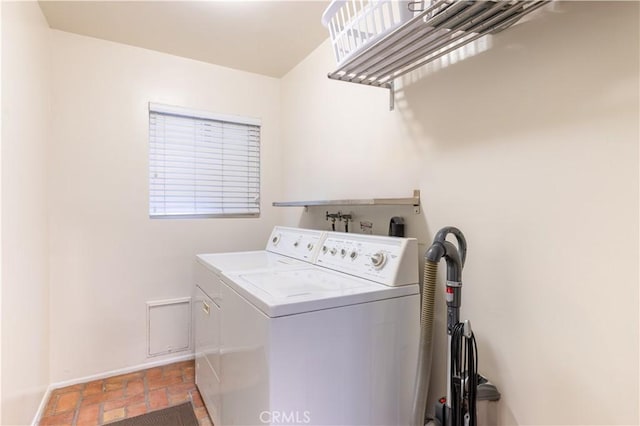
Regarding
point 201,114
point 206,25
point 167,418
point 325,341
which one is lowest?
point 167,418

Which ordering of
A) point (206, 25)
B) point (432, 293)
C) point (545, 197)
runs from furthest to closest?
point (206, 25)
point (432, 293)
point (545, 197)

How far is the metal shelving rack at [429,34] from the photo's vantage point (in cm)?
95

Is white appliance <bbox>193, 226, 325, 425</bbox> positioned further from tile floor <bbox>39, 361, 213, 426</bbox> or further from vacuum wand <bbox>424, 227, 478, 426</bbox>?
vacuum wand <bbox>424, 227, 478, 426</bbox>

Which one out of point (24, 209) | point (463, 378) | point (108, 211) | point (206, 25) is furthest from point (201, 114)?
point (463, 378)

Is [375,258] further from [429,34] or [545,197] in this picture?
[429,34]

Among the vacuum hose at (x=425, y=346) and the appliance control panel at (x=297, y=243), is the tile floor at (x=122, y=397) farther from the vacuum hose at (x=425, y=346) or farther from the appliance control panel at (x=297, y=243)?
the vacuum hose at (x=425, y=346)

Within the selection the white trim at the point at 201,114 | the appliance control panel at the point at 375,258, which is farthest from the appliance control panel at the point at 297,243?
the white trim at the point at 201,114

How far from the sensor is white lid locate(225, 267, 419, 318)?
111cm

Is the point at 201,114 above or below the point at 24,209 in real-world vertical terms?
above

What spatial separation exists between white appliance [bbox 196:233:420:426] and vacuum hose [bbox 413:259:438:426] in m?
0.10

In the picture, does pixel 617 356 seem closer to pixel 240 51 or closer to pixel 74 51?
pixel 240 51

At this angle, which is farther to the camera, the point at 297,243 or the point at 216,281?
the point at 297,243

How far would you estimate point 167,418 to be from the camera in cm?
187

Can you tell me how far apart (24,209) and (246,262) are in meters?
1.09
